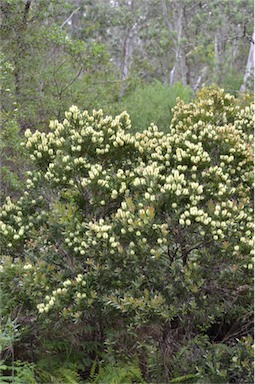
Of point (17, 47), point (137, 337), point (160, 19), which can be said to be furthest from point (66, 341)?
point (160, 19)

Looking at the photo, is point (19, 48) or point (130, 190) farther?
point (19, 48)

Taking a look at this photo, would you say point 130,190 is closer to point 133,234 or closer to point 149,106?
point 133,234

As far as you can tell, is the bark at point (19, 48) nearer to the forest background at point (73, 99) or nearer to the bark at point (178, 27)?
the forest background at point (73, 99)

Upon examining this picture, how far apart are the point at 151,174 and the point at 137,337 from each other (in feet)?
4.62

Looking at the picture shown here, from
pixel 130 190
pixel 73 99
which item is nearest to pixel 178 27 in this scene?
pixel 73 99

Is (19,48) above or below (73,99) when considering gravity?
above

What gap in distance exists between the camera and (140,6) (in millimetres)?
24234

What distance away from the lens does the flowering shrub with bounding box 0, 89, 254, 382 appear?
4.12m

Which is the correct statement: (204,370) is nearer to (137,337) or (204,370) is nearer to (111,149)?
(137,337)

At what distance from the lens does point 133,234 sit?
410 cm

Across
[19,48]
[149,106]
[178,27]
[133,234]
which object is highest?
[178,27]

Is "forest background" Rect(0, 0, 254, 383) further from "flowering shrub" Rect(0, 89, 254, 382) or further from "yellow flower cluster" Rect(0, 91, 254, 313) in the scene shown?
"yellow flower cluster" Rect(0, 91, 254, 313)

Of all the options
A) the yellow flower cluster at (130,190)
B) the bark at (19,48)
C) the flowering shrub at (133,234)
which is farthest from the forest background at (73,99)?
the yellow flower cluster at (130,190)

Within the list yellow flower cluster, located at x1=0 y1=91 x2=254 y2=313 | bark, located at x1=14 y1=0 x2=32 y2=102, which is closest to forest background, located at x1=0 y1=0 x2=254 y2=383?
bark, located at x1=14 y1=0 x2=32 y2=102
